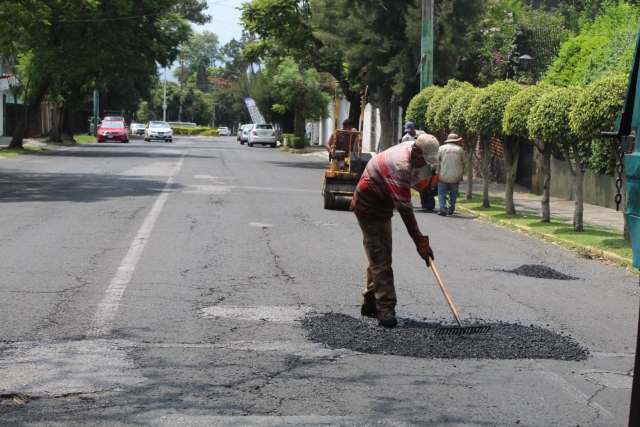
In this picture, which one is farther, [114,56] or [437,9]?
[114,56]

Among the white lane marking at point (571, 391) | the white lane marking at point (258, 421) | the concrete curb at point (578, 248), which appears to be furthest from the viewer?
the concrete curb at point (578, 248)

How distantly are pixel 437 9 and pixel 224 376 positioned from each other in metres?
25.0

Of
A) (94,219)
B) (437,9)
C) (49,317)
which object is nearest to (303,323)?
(49,317)

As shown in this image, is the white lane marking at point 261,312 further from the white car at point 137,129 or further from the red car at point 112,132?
the white car at point 137,129

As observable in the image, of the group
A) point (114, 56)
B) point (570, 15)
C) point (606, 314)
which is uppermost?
point (570, 15)

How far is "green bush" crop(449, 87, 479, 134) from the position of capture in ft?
66.0

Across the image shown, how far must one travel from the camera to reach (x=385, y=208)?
784 centimetres

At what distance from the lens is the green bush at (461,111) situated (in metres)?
20.1

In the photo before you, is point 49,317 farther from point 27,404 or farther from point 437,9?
point 437,9

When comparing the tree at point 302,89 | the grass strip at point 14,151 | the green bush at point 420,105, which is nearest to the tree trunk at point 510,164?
the green bush at point 420,105

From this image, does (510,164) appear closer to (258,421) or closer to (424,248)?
(424,248)

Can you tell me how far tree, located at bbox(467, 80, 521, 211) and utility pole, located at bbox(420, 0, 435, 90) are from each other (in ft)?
19.2

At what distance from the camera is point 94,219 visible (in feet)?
48.3

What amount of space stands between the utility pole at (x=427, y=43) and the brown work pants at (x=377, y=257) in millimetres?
17339
